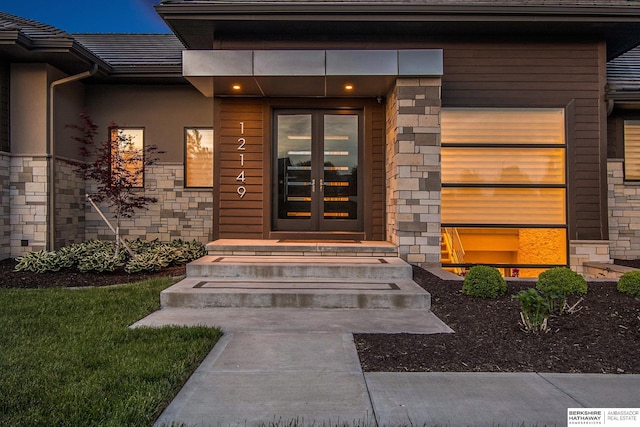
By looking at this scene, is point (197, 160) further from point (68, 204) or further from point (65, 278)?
point (65, 278)

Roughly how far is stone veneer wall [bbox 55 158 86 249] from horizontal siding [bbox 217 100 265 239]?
3.62 metres

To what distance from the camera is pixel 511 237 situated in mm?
8172

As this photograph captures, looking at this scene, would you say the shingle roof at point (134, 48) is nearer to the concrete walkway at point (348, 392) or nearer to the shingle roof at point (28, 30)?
the shingle roof at point (28, 30)

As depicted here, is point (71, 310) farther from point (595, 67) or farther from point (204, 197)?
point (595, 67)

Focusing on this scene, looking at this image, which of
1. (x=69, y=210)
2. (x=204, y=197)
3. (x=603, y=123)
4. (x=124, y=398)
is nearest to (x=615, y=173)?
(x=603, y=123)

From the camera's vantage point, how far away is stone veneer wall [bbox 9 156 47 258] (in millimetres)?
8758

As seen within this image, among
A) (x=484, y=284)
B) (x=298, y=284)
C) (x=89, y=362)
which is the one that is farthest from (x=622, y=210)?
(x=89, y=362)

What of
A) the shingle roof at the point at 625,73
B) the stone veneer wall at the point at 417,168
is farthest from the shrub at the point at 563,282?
the shingle roof at the point at 625,73

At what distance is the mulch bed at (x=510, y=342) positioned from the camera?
3.38m

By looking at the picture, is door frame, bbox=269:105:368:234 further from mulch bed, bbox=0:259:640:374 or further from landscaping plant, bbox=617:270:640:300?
landscaping plant, bbox=617:270:640:300

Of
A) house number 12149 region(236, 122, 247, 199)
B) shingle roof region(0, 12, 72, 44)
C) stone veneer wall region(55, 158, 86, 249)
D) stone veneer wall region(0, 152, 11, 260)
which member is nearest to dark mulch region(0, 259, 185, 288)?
stone veneer wall region(0, 152, 11, 260)

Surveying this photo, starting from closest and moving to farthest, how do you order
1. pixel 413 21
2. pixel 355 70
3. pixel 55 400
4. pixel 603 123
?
1. pixel 55 400
2. pixel 355 70
3. pixel 413 21
4. pixel 603 123

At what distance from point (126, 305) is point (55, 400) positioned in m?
2.69

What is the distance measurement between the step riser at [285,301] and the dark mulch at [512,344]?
602mm
